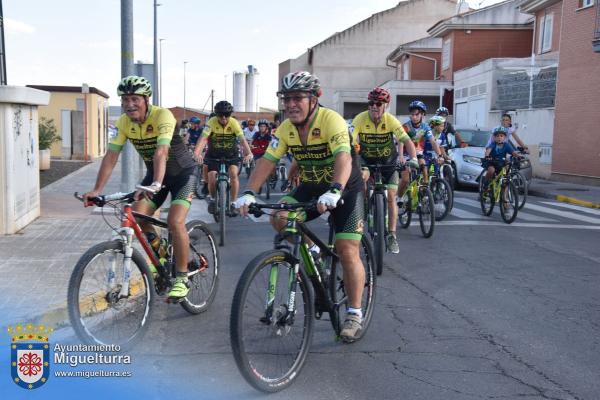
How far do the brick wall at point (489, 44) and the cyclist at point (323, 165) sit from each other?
3500 centimetres

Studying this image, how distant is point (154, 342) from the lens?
502 cm

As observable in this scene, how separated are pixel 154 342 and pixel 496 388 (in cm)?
245

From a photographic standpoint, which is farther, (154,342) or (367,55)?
(367,55)

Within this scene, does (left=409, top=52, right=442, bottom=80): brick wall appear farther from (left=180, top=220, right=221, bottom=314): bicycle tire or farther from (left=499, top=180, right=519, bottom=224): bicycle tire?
(left=180, top=220, right=221, bottom=314): bicycle tire

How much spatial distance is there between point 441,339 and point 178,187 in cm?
247

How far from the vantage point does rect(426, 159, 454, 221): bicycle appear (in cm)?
1120

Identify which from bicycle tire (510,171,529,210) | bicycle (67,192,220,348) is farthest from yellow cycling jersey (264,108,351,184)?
bicycle tire (510,171,529,210)

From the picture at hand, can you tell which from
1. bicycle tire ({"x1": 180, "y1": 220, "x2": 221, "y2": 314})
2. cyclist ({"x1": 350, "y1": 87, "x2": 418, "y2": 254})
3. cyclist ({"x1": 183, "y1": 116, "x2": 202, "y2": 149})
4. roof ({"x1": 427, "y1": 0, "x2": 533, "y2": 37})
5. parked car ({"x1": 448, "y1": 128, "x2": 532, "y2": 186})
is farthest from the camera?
roof ({"x1": 427, "y1": 0, "x2": 533, "y2": 37})

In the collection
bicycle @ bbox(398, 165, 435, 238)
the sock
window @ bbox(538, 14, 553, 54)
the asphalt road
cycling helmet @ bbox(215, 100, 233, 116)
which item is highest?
window @ bbox(538, 14, 553, 54)

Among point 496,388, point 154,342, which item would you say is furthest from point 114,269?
point 496,388

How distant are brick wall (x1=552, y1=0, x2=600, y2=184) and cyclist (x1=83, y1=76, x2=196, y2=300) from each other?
56.2ft

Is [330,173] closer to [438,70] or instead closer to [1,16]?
[1,16]

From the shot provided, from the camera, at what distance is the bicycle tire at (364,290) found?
4.84 meters

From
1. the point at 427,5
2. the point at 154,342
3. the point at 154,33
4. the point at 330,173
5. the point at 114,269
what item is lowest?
the point at 154,342
